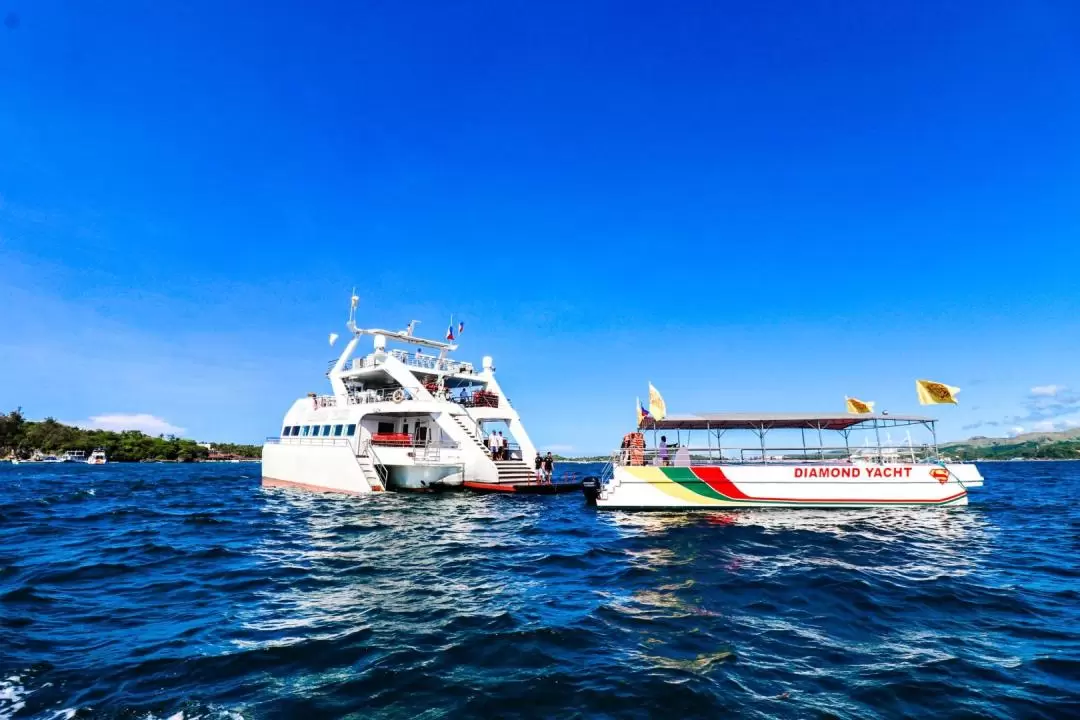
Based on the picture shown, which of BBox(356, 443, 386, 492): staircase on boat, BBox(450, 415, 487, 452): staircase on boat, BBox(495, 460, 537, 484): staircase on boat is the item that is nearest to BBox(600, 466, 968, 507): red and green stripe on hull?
BBox(495, 460, 537, 484): staircase on boat

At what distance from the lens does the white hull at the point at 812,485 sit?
1836 cm

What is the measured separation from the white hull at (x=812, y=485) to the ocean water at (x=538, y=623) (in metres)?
4.22

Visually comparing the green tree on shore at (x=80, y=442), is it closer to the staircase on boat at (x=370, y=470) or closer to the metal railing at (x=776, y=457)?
the staircase on boat at (x=370, y=470)

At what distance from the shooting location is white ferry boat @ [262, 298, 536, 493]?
24328 millimetres

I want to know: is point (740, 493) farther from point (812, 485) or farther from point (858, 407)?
point (858, 407)

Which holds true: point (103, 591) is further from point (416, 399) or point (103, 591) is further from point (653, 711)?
point (416, 399)

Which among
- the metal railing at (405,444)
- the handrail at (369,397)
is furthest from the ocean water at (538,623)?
the handrail at (369,397)

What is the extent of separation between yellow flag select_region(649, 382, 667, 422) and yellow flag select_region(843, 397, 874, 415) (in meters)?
6.85

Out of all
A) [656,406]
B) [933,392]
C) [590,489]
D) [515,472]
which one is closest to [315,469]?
[515,472]

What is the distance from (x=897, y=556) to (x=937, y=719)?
8.08m

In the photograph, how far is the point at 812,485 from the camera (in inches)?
726

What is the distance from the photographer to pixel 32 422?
95688 millimetres

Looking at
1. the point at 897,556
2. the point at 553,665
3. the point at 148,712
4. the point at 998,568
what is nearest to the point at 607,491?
the point at 897,556

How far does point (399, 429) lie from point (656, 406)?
1557 cm
